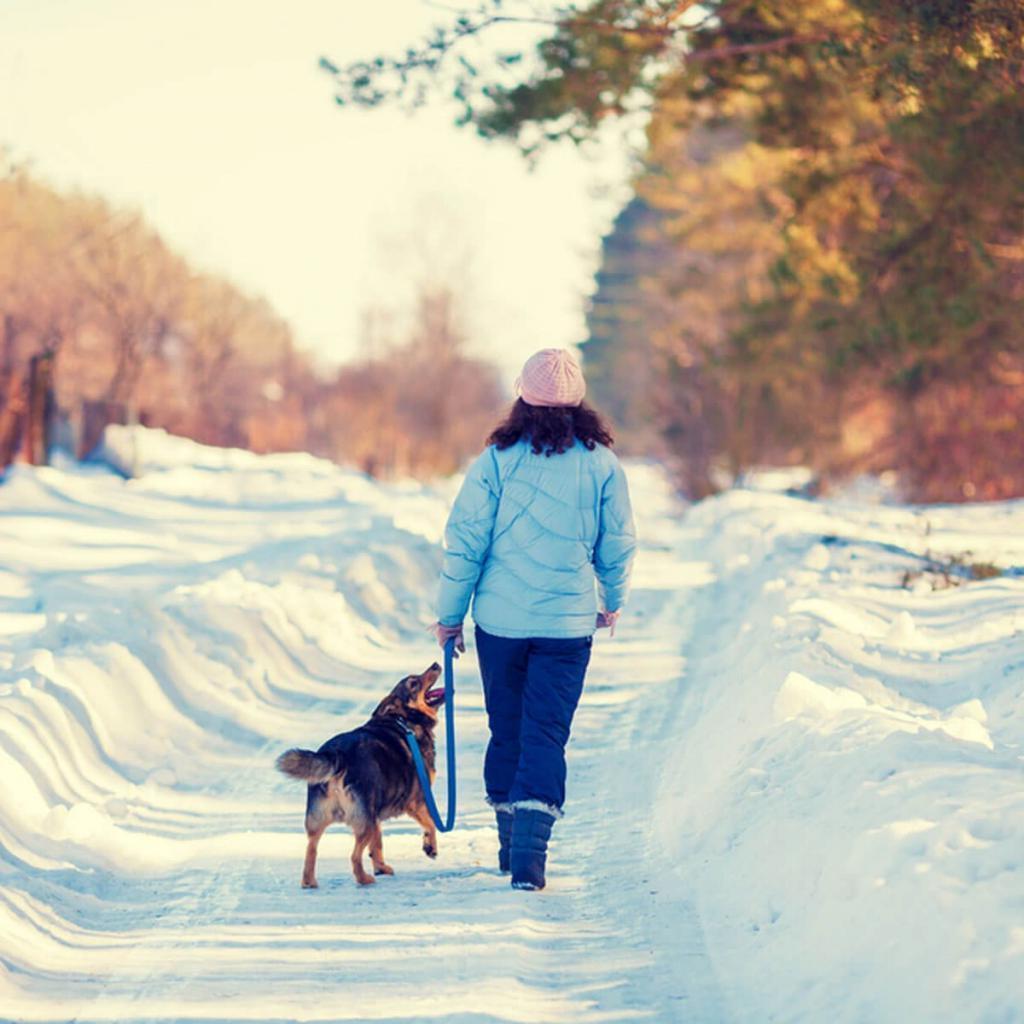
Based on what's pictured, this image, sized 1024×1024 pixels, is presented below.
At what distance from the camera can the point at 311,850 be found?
591 cm

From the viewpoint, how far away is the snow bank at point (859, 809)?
4.12m

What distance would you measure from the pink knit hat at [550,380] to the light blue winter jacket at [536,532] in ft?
0.66

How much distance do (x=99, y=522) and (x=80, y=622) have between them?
999 cm

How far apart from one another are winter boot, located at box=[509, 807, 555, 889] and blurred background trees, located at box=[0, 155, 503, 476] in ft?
46.5

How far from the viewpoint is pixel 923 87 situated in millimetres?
9445

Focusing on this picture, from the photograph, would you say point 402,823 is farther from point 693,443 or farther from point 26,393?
point 693,443

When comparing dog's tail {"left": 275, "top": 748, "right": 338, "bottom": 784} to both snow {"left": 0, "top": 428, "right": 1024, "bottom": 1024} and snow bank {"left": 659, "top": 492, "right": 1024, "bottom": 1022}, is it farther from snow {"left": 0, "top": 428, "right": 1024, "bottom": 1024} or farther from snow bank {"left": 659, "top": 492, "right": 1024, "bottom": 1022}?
snow bank {"left": 659, "top": 492, "right": 1024, "bottom": 1022}

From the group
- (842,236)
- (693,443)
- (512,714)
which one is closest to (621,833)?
(512,714)

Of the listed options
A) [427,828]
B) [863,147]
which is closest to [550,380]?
[427,828]

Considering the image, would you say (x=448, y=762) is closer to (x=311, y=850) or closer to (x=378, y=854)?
(x=378, y=854)

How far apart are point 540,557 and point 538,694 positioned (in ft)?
2.02

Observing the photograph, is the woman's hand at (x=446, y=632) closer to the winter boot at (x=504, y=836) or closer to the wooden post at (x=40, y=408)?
the winter boot at (x=504, y=836)

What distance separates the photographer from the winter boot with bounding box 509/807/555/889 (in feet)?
19.1

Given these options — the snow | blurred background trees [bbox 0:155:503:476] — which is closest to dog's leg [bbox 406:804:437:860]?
the snow
